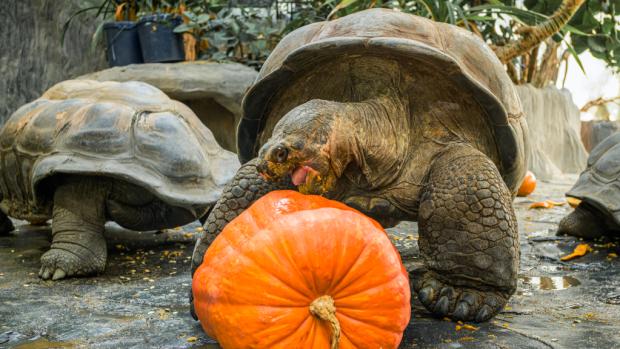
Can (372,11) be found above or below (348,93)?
above

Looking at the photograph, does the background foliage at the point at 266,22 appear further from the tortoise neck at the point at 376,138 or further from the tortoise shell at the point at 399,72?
the tortoise neck at the point at 376,138

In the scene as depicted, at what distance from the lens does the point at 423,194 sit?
247 cm

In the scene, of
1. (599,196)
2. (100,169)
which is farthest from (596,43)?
(100,169)

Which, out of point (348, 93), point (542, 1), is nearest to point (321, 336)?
point (348, 93)

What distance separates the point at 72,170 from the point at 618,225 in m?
2.90

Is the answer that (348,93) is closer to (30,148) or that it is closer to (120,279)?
(120,279)

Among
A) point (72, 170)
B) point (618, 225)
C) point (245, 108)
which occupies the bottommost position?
point (618, 225)

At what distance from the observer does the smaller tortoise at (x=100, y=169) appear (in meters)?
3.40

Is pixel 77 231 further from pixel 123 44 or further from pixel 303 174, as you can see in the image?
pixel 123 44

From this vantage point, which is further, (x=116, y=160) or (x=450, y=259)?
(x=116, y=160)

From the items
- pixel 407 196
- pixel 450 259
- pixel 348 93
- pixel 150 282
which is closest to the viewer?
pixel 450 259

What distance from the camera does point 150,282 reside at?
3115 millimetres

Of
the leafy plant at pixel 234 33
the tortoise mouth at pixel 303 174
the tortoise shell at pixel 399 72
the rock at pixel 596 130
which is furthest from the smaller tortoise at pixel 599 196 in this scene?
the rock at pixel 596 130

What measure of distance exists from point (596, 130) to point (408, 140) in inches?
448
